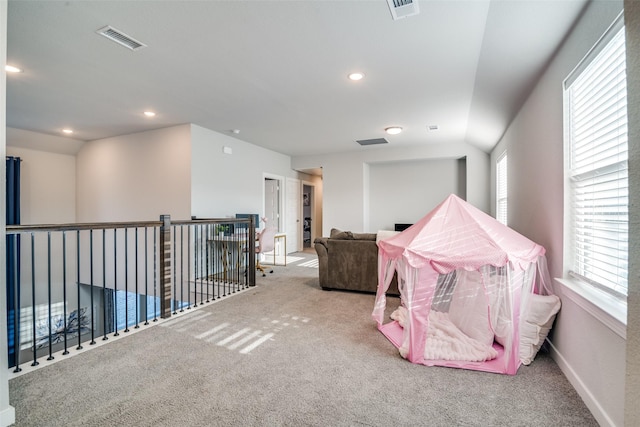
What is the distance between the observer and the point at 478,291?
260 cm

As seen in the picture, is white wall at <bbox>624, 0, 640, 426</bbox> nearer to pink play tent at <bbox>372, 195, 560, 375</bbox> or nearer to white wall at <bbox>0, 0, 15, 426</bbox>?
pink play tent at <bbox>372, 195, 560, 375</bbox>

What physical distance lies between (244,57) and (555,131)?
277 cm

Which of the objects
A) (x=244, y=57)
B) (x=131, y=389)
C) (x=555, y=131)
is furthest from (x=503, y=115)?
(x=131, y=389)

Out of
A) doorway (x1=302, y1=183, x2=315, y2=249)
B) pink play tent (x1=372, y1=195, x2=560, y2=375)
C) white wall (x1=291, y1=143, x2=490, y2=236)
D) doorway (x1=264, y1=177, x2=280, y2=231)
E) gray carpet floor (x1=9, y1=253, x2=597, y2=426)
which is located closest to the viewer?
gray carpet floor (x1=9, y1=253, x2=597, y2=426)

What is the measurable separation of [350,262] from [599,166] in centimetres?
284

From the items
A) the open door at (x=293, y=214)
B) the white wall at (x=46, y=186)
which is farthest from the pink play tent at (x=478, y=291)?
the white wall at (x=46, y=186)

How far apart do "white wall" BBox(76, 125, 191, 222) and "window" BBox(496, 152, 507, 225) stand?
17.1ft

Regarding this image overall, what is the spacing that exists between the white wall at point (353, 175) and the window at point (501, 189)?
1.43 metres

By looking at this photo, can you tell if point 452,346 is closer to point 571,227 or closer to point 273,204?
point 571,227

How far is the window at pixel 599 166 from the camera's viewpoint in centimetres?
154

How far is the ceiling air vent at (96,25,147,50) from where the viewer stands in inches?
96.6

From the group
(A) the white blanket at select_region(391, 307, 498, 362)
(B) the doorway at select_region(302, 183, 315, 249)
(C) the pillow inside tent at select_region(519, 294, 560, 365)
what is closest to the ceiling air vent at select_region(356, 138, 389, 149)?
(B) the doorway at select_region(302, 183, 315, 249)

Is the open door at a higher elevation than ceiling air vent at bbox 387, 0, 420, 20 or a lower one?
lower

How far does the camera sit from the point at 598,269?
5.91 feet
